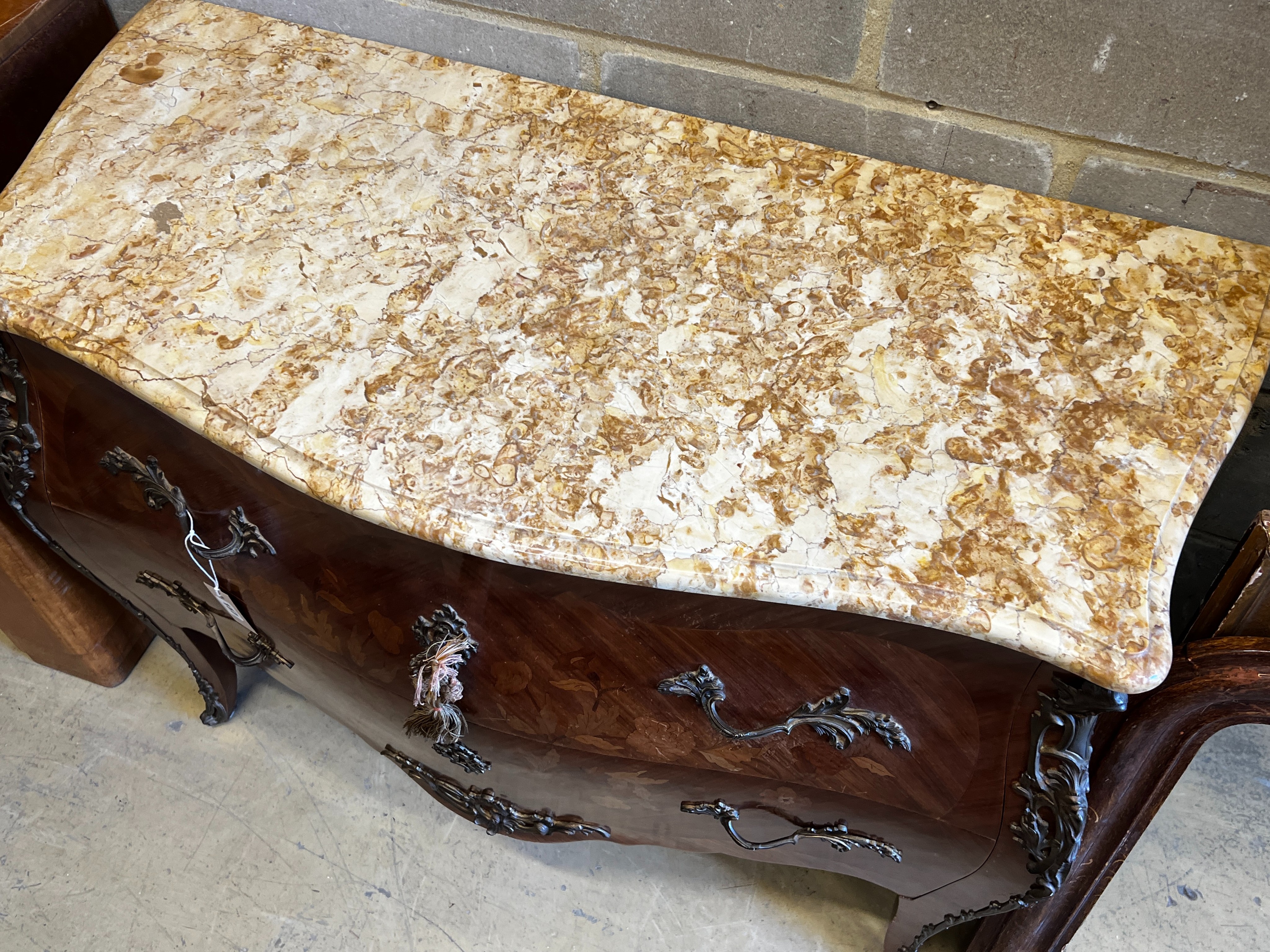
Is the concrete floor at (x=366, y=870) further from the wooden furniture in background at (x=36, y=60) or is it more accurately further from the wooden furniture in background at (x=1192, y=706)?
the wooden furniture in background at (x=36, y=60)

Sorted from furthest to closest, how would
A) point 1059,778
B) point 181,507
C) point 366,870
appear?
point 366,870
point 181,507
point 1059,778

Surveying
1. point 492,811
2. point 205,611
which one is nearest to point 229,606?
point 205,611

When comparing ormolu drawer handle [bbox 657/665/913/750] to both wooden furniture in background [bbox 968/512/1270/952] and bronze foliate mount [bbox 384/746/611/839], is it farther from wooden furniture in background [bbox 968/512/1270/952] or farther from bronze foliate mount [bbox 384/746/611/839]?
bronze foliate mount [bbox 384/746/611/839]

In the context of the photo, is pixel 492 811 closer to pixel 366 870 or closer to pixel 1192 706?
pixel 366 870

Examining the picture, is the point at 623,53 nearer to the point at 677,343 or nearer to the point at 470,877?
the point at 677,343

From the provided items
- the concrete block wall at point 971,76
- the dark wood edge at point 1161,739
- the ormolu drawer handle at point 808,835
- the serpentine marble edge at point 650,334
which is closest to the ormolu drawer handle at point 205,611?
the serpentine marble edge at point 650,334

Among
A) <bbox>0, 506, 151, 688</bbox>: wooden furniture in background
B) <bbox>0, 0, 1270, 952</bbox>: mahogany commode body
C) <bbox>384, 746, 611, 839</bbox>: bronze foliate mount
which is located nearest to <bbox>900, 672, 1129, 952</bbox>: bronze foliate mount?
<bbox>0, 0, 1270, 952</bbox>: mahogany commode body

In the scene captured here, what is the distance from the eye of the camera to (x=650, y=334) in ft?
2.38

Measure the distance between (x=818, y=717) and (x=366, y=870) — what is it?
81cm

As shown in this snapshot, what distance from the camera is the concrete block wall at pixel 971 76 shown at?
73 centimetres

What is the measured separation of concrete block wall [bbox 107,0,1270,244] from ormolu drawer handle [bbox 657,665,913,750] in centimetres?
52

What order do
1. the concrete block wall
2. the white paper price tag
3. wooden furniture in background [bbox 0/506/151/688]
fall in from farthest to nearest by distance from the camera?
wooden furniture in background [bbox 0/506/151/688] < the white paper price tag < the concrete block wall

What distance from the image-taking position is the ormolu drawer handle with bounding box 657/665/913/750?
68 centimetres

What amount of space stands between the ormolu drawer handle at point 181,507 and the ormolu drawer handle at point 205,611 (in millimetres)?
159
